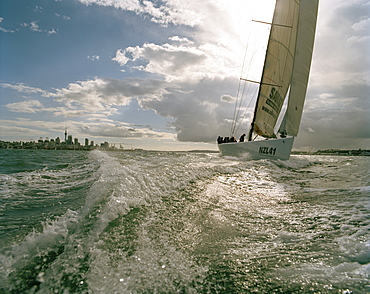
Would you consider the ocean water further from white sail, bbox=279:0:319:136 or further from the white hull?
white sail, bbox=279:0:319:136

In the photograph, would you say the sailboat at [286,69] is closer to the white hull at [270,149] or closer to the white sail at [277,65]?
the white sail at [277,65]

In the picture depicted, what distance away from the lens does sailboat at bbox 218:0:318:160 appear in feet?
61.3

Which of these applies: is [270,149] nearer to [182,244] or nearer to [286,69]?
[286,69]

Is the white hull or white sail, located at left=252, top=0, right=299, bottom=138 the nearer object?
the white hull

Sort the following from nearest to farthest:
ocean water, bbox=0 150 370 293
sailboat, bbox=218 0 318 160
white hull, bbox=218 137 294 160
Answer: ocean water, bbox=0 150 370 293, white hull, bbox=218 137 294 160, sailboat, bbox=218 0 318 160

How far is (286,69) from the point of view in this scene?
1920 cm

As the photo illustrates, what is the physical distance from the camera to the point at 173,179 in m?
5.62

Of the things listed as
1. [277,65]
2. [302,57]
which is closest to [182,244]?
[277,65]

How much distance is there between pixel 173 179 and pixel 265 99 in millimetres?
16049

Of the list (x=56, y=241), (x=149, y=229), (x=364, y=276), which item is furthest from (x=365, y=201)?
(x=56, y=241)

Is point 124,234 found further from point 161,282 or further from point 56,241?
point 161,282

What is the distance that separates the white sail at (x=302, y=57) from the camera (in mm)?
19047

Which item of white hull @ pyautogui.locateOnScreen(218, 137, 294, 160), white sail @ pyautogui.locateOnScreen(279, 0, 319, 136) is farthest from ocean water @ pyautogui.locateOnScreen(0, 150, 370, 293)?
white sail @ pyautogui.locateOnScreen(279, 0, 319, 136)

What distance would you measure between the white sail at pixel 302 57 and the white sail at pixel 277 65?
769 mm
